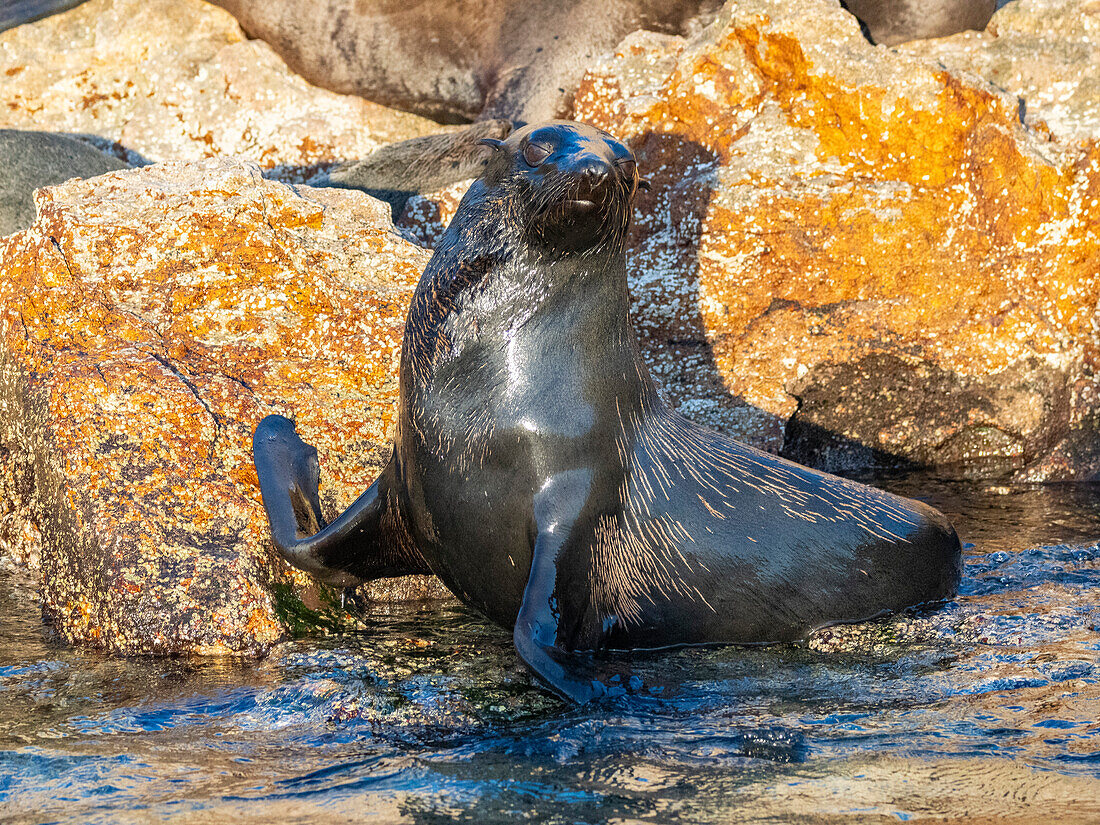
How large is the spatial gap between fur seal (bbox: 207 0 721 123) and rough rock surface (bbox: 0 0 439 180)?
0.17 m

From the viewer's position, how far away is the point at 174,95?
8.16 m

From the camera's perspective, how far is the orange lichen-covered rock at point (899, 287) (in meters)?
5.79

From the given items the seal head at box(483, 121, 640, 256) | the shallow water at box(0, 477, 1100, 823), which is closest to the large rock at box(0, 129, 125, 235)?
the shallow water at box(0, 477, 1100, 823)

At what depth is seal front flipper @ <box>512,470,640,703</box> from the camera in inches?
118

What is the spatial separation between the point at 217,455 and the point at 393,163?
341cm

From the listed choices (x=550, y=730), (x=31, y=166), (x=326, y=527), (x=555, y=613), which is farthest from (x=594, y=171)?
(x=31, y=166)

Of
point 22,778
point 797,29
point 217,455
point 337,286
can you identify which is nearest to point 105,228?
point 337,286

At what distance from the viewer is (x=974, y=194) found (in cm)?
586

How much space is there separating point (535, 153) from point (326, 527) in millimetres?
1525

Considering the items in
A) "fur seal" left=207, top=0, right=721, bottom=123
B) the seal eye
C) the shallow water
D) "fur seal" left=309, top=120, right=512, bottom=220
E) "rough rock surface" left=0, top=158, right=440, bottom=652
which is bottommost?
the shallow water

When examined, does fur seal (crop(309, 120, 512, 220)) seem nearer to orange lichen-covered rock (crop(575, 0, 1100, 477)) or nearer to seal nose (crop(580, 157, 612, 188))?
orange lichen-covered rock (crop(575, 0, 1100, 477))

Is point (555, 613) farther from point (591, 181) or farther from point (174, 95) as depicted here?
point (174, 95)

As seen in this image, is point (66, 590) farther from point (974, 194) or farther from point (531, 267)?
point (974, 194)

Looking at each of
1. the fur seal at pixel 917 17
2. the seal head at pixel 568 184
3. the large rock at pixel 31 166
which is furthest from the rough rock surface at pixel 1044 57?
the large rock at pixel 31 166
